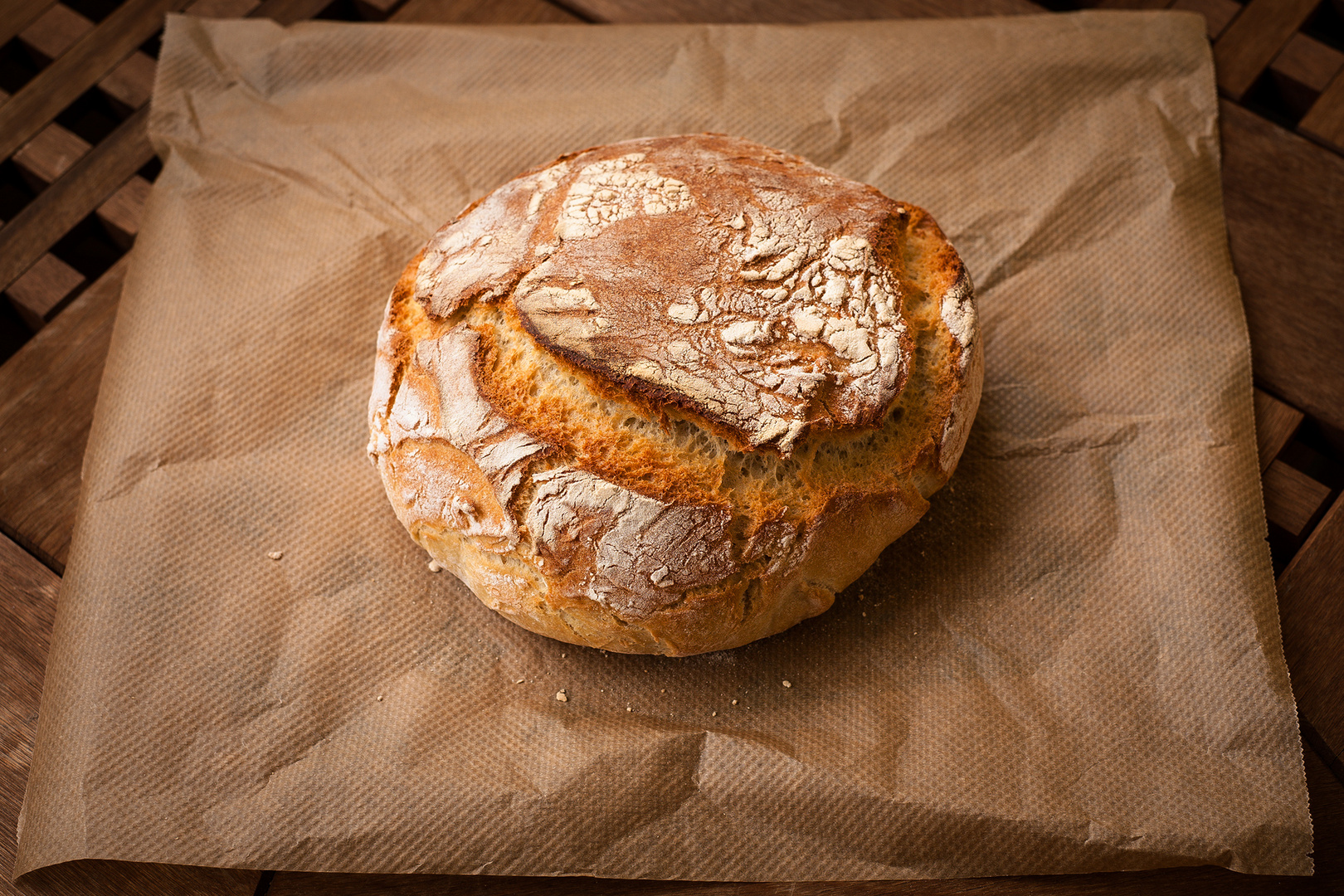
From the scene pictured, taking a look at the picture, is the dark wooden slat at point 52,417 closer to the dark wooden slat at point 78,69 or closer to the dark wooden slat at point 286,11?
the dark wooden slat at point 78,69

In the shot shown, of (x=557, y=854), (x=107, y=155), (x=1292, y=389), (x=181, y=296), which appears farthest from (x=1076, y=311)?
(x=107, y=155)

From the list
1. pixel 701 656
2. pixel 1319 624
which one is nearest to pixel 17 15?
pixel 701 656

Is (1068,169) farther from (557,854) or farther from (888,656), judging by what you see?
(557,854)

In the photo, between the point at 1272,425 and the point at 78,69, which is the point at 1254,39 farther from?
the point at 78,69

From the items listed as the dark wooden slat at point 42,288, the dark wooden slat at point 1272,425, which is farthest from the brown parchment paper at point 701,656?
the dark wooden slat at point 42,288

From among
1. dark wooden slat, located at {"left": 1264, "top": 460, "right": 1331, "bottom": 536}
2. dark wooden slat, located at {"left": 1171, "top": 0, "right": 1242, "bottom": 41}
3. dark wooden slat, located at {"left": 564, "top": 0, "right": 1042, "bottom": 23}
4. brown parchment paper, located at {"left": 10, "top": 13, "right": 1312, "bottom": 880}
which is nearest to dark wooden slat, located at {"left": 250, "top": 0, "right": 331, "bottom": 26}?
brown parchment paper, located at {"left": 10, "top": 13, "right": 1312, "bottom": 880}

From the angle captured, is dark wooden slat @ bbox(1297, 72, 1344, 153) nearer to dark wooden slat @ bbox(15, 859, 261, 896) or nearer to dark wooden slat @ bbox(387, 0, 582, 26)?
dark wooden slat @ bbox(387, 0, 582, 26)
